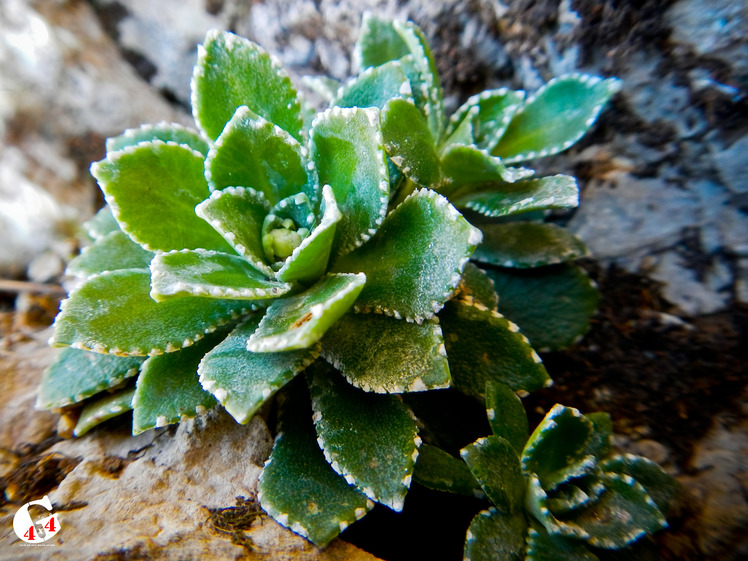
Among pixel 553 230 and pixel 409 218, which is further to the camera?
pixel 553 230

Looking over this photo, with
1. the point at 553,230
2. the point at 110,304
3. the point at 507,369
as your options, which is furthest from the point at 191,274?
the point at 553,230

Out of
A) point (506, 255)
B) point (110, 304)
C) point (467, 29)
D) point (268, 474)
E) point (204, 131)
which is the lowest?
point (268, 474)

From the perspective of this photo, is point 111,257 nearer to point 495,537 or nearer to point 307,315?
point 307,315

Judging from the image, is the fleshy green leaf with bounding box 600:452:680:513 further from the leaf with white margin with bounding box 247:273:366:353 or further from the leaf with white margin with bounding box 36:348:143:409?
the leaf with white margin with bounding box 36:348:143:409

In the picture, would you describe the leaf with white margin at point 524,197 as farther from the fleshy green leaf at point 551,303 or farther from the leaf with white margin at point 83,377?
the leaf with white margin at point 83,377

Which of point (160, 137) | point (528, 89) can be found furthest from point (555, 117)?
point (160, 137)

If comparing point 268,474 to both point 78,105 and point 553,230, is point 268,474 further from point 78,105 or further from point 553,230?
point 78,105
